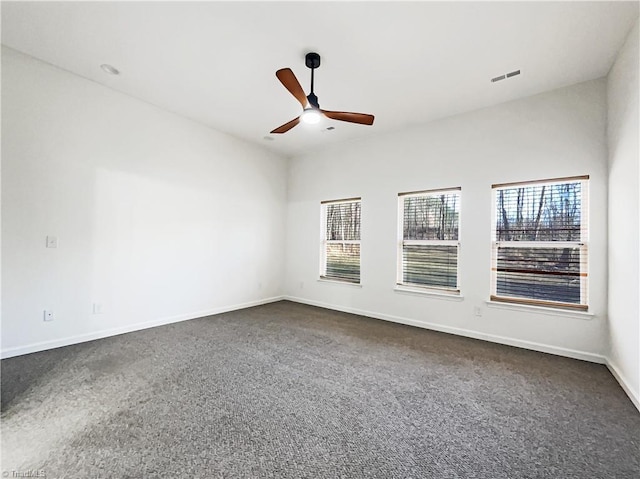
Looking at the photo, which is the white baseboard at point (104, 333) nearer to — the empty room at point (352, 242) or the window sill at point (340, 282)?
the empty room at point (352, 242)

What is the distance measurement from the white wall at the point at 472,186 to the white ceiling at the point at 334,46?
351 millimetres

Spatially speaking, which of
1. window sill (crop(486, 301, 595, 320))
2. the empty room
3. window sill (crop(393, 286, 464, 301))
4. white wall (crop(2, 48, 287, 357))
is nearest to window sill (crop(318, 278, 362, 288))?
the empty room

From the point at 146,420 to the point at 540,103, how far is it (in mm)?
4957

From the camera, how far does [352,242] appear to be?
16.7 feet

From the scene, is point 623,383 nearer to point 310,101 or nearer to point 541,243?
point 541,243

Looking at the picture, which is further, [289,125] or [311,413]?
[289,125]

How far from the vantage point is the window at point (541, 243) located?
316 cm

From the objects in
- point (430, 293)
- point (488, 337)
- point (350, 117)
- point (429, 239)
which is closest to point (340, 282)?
point (430, 293)

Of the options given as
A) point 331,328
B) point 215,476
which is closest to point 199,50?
point 215,476

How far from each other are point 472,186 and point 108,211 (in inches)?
186

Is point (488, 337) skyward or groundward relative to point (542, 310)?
groundward

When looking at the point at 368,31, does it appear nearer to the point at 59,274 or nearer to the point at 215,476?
the point at 215,476

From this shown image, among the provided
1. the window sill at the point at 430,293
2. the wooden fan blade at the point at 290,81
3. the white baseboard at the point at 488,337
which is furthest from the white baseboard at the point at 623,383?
the wooden fan blade at the point at 290,81

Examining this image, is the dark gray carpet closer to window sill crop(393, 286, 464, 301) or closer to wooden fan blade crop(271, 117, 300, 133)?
window sill crop(393, 286, 464, 301)
